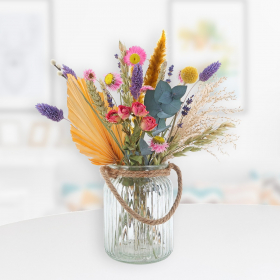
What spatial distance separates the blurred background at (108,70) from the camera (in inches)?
110

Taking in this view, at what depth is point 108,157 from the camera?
75 centimetres

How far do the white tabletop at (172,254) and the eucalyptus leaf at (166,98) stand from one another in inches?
13.1

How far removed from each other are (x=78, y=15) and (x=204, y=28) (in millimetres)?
1065

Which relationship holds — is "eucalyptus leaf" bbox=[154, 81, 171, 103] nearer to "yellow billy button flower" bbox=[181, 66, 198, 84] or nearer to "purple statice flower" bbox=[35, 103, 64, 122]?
"yellow billy button flower" bbox=[181, 66, 198, 84]

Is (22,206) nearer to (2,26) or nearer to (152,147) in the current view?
(2,26)

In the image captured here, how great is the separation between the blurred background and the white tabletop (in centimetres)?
182

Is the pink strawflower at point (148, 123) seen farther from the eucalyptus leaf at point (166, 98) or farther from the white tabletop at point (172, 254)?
the white tabletop at point (172, 254)

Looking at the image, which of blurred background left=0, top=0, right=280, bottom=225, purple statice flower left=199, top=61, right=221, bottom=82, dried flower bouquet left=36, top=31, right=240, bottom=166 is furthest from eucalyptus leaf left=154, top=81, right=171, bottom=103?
blurred background left=0, top=0, right=280, bottom=225

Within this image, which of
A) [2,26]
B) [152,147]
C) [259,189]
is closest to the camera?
[152,147]

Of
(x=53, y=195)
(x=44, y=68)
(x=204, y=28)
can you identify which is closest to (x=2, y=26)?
(x=44, y=68)

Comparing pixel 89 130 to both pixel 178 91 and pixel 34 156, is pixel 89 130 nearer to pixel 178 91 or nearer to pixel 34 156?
pixel 178 91

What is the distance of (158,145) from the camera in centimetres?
65

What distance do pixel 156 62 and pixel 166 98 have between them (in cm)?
9

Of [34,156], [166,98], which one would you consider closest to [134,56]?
[166,98]
